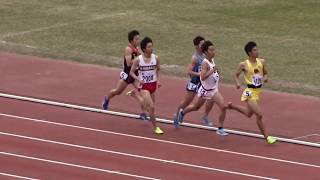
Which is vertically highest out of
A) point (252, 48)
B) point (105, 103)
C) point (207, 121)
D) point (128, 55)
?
point (252, 48)

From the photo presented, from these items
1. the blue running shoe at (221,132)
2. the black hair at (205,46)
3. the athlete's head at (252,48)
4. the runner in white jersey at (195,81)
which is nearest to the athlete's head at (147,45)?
the runner in white jersey at (195,81)

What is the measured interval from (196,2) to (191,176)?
51.1 feet

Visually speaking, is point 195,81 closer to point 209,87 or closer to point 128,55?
point 209,87

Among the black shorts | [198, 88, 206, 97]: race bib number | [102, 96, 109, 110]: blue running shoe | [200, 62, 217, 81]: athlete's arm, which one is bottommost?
[102, 96, 109, 110]: blue running shoe

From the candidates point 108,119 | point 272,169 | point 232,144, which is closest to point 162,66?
point 108,119

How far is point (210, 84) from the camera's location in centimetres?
1712

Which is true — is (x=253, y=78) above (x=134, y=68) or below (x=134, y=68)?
above

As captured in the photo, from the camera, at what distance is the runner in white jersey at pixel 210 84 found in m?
16.9

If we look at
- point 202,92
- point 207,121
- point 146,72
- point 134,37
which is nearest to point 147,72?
point 146,72

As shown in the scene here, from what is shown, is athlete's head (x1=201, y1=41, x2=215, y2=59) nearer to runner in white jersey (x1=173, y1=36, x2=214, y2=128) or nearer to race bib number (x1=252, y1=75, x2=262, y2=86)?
runner in white jersey (x1=173, y1=36, x2=214, y2=128)

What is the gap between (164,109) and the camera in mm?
19203

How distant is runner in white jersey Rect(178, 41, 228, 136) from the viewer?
55.6 feet

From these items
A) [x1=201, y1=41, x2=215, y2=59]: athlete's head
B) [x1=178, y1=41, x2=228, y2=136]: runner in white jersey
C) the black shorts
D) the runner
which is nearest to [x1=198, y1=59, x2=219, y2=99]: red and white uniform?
[x1=178, y1=41, x2=228, y2=136]: runner in white jersey

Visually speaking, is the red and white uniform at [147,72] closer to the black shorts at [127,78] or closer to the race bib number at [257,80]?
the black shorts at [127,78]
